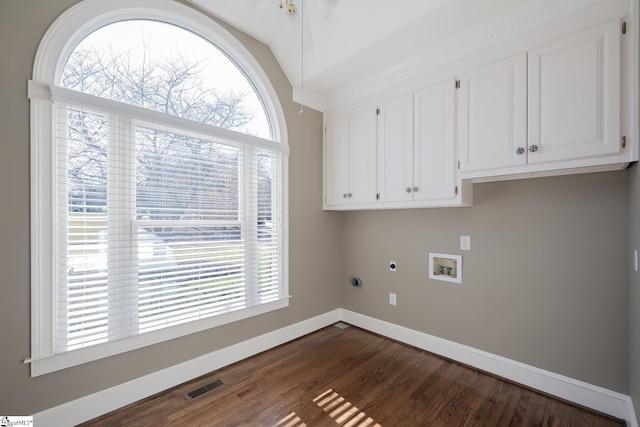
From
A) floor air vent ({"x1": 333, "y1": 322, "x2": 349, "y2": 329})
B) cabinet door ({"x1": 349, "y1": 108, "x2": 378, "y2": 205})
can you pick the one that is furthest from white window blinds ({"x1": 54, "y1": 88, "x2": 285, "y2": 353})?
floor air vent ({"x1": 333, "y1": 322, "x2": 349, "y2": 329})

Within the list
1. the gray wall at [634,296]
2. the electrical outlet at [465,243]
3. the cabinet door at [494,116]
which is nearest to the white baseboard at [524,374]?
the gray wall at [634,296]

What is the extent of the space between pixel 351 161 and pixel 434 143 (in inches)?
36.0

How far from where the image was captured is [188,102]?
90.8 inches

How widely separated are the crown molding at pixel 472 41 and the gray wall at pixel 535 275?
106 centimetres

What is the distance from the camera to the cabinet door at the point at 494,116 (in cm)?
191

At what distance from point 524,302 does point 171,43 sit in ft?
11.3

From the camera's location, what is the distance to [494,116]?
6.64 ft

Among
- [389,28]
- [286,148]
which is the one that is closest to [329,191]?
[286,148]

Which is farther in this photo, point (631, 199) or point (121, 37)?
point (121, 37)

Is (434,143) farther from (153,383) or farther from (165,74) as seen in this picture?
(153,383)

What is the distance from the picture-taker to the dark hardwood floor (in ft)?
6.00

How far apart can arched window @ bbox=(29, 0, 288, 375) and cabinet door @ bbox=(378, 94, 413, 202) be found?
A: 1105 millimetres

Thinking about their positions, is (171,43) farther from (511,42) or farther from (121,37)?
(511,42)

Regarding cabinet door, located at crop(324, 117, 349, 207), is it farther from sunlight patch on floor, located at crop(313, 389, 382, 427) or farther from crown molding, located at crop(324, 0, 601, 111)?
sunlight patch on floor, located at crop(313, 389, 382, 427)
